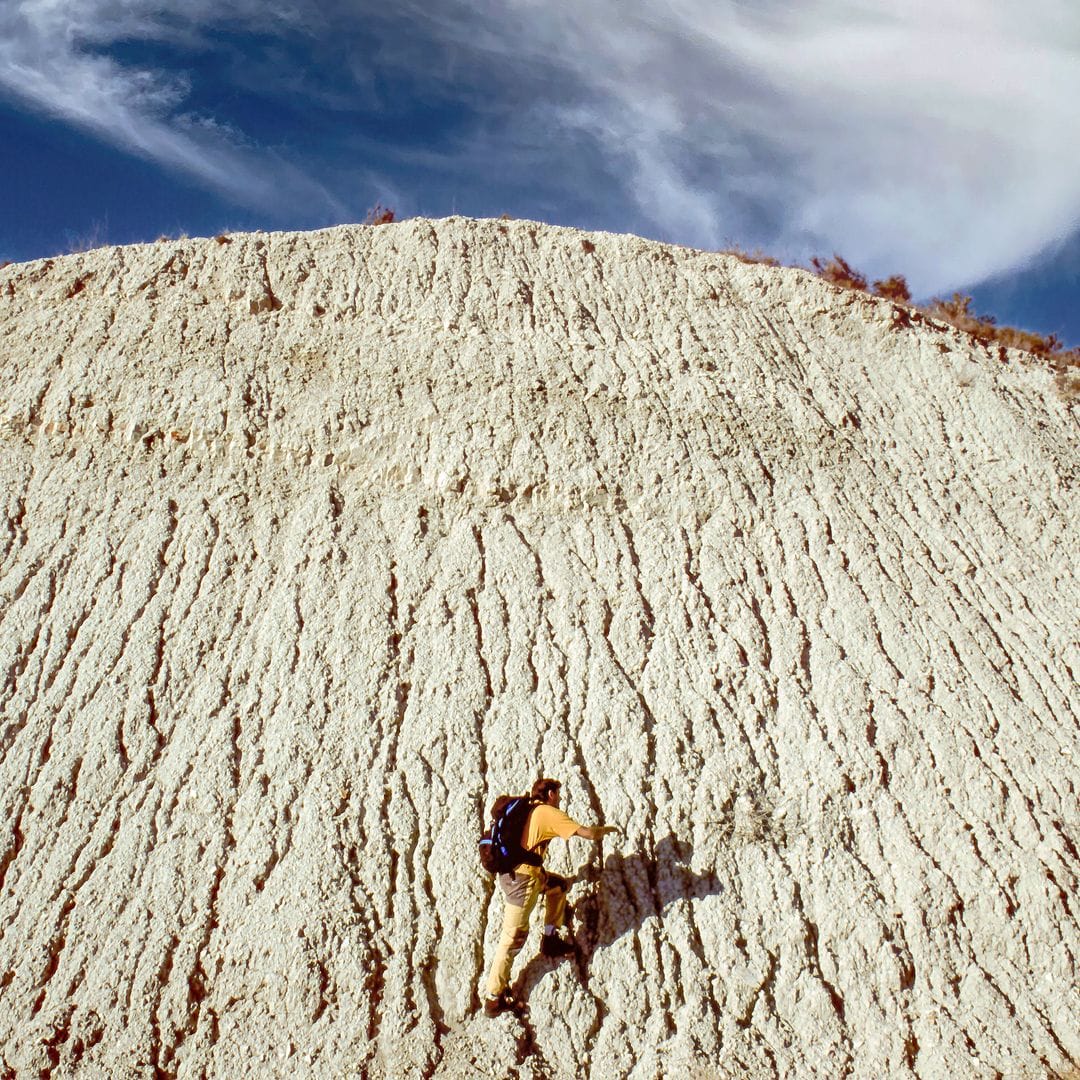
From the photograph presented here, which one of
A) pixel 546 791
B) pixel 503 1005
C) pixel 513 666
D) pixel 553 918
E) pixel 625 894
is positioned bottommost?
pixel 503 1005

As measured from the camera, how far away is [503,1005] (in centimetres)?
517

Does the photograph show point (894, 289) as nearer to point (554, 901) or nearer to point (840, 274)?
point (840, 274)

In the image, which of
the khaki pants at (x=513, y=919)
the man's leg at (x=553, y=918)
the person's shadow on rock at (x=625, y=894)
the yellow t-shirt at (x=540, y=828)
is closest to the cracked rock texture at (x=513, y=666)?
the person's shadow on rock at (x=625, y=894)

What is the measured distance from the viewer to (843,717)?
666 centimetres

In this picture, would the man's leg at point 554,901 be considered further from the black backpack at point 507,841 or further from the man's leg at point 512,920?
the black backpack at point 507,841

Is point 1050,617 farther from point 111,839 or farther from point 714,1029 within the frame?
point 111,839

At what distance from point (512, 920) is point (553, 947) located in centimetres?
50

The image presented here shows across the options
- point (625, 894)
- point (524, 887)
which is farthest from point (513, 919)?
point (625, 894)

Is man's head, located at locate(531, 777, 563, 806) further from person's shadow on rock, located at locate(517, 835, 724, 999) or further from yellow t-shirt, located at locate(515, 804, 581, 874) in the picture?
person's shadow on rock, located at locate(517, 835, 724, 999)

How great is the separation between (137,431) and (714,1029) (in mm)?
7179

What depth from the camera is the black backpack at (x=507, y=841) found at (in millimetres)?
4930

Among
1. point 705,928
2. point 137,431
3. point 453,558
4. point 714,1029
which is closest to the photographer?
point 714,1029

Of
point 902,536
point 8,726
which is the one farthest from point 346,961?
point 902,536

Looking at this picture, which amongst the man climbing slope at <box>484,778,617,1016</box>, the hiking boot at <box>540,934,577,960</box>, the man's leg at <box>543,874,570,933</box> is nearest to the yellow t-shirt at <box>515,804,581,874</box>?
the man climbing slope at <box>484,778,617,1016</box>
